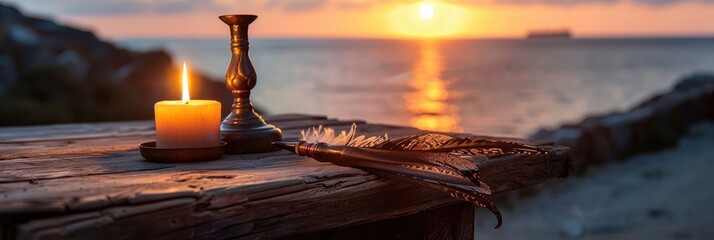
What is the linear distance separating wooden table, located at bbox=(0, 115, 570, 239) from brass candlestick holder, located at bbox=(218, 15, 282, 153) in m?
0.05

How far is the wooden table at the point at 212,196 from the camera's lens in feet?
3.66

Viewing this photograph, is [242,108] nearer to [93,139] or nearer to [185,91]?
[185,91]

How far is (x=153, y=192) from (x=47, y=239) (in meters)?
0.19

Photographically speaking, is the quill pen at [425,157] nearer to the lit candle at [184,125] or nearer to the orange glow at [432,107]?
the lit candle at [184,125]

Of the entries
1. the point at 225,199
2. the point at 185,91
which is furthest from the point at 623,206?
the point at 225,199

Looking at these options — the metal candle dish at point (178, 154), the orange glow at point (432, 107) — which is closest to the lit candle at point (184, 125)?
the metal candle dish at point (178, 154)

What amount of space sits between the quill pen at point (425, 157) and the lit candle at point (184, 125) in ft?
0.68

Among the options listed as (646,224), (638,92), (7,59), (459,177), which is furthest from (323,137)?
(638,92)

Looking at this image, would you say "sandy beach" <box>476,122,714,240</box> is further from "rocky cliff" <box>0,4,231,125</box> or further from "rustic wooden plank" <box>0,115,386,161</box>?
"rocky cliff" <box>0,4,231,125</box>

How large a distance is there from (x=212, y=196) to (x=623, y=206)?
15.1ft

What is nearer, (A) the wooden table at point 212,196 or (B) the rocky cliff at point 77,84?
(A) the wooden table at point 212,196

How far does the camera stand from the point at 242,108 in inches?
71.6

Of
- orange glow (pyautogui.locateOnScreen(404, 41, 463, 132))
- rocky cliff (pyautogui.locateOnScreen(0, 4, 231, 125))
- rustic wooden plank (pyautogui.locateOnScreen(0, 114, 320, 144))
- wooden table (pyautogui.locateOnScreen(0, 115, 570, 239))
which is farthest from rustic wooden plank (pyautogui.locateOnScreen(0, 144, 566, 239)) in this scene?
orange glow (pyautogui.locateOnScreen(404, 41, 463, 132))

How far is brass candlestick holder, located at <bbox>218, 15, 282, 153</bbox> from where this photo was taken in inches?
68.5
